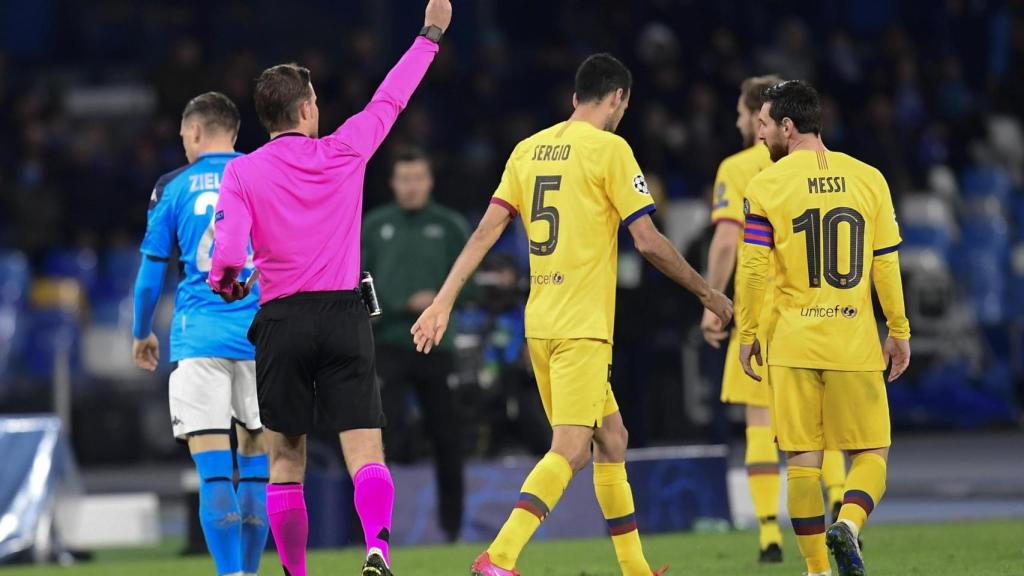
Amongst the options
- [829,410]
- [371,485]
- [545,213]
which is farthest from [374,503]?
[829,410]

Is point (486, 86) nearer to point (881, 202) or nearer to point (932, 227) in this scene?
point (932, 227)

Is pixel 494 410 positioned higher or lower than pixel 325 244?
lower

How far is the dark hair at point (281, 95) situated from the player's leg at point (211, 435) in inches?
54.0

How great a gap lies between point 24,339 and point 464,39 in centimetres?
835

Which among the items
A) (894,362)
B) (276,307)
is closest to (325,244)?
(276,307)

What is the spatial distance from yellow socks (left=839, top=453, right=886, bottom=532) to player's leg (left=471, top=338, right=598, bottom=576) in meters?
1.18

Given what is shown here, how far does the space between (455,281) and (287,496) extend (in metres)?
1.20

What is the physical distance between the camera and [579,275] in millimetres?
7355

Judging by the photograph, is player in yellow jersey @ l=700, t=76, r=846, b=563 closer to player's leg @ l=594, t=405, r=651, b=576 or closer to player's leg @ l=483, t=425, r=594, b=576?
player's leg @ l=594, t=405, r=651, b=576

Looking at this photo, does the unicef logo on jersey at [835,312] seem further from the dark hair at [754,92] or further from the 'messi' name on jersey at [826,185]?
the dark hair at [754,92]

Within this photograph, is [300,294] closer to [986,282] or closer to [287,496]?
[287,496]

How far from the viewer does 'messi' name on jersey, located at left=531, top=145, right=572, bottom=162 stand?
292 inches

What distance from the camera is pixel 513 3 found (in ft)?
78.6

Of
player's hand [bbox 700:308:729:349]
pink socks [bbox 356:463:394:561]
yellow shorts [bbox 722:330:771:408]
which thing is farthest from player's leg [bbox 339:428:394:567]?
yellow shorts [bbox 722:330:771:408]
